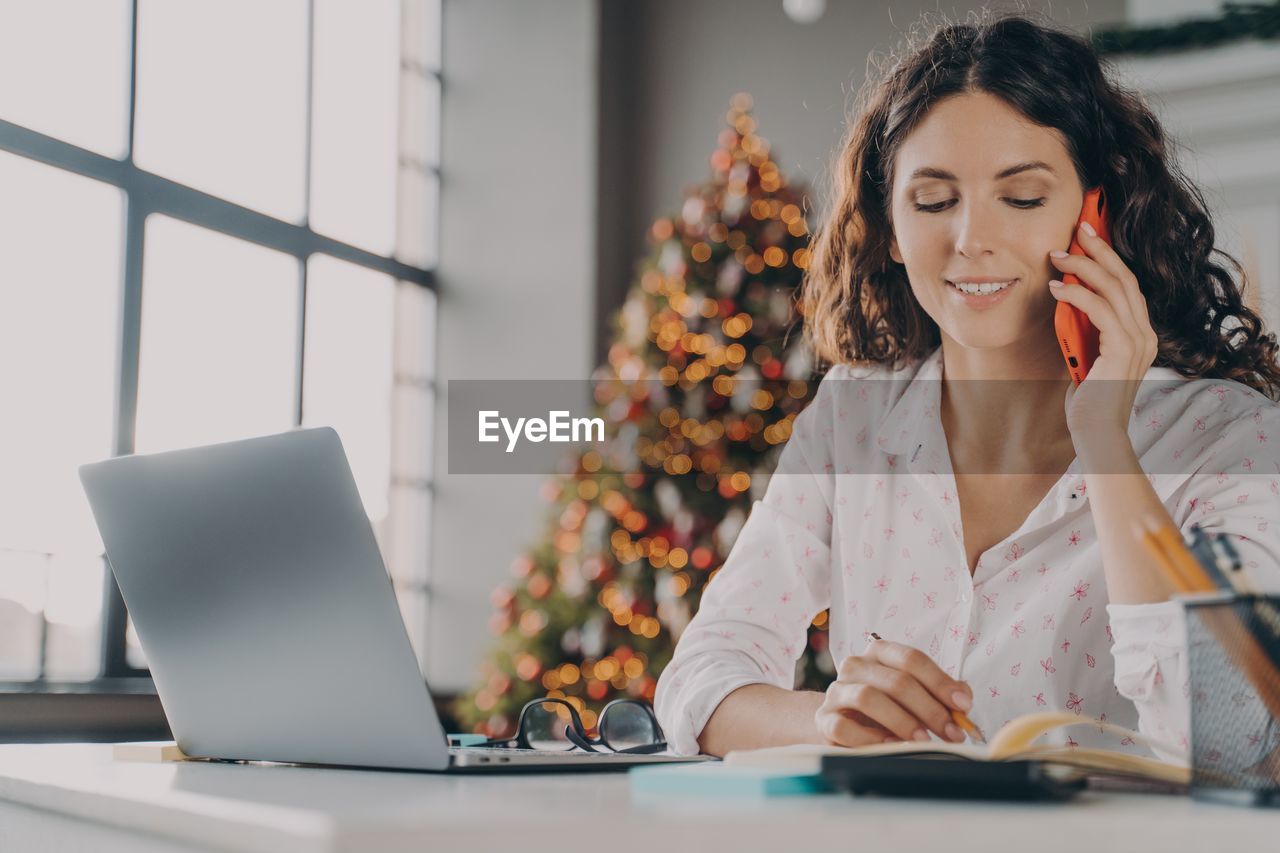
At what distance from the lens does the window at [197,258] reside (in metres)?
3.53

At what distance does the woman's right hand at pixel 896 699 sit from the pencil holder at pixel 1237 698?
0.69 ft

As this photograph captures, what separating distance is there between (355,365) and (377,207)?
0.69 meters

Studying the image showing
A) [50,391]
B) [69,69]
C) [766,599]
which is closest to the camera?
[766,599]

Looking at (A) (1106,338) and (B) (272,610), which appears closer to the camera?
(B) (272,610)

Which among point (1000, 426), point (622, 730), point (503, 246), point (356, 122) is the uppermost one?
point (356, 122)

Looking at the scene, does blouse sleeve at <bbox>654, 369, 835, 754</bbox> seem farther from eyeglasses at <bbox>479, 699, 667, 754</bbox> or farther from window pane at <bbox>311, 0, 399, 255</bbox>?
window pane at <bbox>311, 0, 399, 255</bbox>

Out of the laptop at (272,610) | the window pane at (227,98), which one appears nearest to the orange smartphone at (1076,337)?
the laptop at (272,610)

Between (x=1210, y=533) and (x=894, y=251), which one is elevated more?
(x=894, y=251)

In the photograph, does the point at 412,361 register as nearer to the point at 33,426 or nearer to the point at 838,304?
the point at 33,426

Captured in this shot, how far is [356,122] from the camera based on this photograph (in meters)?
4.82

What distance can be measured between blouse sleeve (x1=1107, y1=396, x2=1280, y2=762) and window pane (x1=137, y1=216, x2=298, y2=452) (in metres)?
2.97

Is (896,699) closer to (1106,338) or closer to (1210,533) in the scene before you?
(1210,533)

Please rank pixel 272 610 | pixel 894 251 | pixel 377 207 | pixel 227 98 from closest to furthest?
pixel 272 610
pixel 894 251
pixel 227 98
pixel 377 207

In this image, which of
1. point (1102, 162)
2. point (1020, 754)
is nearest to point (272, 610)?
point (1020, 754)
